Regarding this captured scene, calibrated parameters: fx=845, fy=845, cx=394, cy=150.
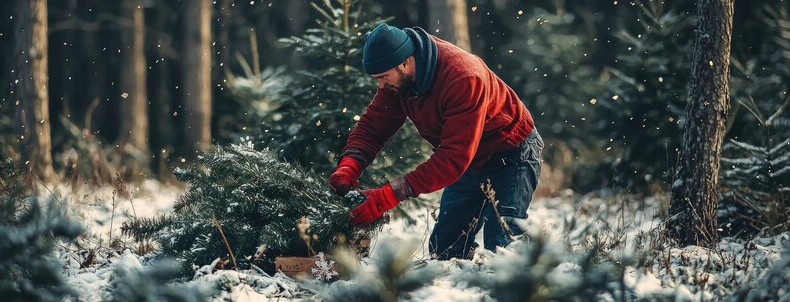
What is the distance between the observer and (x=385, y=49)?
491cm

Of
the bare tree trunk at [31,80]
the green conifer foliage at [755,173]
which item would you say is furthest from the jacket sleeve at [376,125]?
the bare tree trunk at [31,80]

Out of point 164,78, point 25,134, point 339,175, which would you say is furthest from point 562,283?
point 164,78

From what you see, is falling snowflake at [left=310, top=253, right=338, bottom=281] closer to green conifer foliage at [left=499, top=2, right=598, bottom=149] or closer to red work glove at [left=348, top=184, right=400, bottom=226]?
red work glove at [left=348, top=184, right=400, bottom=226]

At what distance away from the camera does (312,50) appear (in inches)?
320

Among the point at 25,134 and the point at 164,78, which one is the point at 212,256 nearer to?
the point at 25,134

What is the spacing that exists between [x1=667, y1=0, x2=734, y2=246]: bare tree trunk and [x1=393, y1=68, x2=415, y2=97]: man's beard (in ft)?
7.05

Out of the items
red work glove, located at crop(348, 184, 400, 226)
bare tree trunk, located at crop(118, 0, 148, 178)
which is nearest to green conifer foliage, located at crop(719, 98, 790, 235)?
red work glove, located at crop(348, 184, 400, 226)

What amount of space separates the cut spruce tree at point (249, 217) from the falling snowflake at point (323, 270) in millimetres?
173

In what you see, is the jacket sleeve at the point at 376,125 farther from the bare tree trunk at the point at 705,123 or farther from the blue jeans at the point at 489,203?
the bare tree trunk at the point at 705,123

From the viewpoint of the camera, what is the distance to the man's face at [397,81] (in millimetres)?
5090

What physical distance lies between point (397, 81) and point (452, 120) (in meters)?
0.49

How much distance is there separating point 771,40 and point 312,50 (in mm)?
10206

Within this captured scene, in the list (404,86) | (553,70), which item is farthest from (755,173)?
(553,70)

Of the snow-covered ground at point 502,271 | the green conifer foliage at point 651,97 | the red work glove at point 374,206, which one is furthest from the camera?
the green conifer foliage at point 651,97
